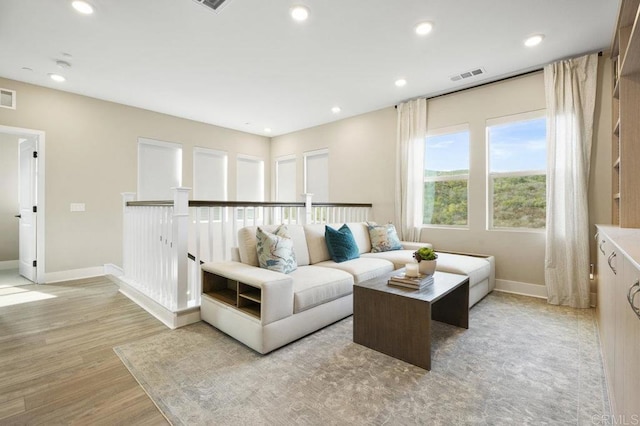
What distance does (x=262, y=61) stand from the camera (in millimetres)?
3451

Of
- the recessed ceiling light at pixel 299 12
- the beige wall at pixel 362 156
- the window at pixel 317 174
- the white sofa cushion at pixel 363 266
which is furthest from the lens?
the window at pixel 317 174

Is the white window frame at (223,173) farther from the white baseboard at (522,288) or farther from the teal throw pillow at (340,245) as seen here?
the white baseboard at (522,288)

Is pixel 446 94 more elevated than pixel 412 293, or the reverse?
pixel 446 94

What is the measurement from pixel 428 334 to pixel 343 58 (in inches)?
117

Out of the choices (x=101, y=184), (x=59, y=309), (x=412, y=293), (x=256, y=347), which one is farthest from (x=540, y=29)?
(x=101, y=184)

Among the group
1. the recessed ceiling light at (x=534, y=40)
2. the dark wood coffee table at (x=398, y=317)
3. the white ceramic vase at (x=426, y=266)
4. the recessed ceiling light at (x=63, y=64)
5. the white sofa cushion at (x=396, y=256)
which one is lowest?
the dark wood coffee table at (x=398, y=317)

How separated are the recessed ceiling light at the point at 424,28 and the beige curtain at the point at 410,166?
1729 millimetres

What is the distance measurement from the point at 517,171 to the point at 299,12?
10.6 ft

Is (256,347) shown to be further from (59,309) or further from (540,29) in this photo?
(540,29)

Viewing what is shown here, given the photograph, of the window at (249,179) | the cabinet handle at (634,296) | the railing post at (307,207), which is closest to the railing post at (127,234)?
the railing post at (307,207)

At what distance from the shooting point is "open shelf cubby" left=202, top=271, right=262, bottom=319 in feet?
7.75

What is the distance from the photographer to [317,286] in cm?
254

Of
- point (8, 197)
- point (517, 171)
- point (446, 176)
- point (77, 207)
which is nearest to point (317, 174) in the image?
point (446, 176)

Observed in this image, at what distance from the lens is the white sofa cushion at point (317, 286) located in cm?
240
